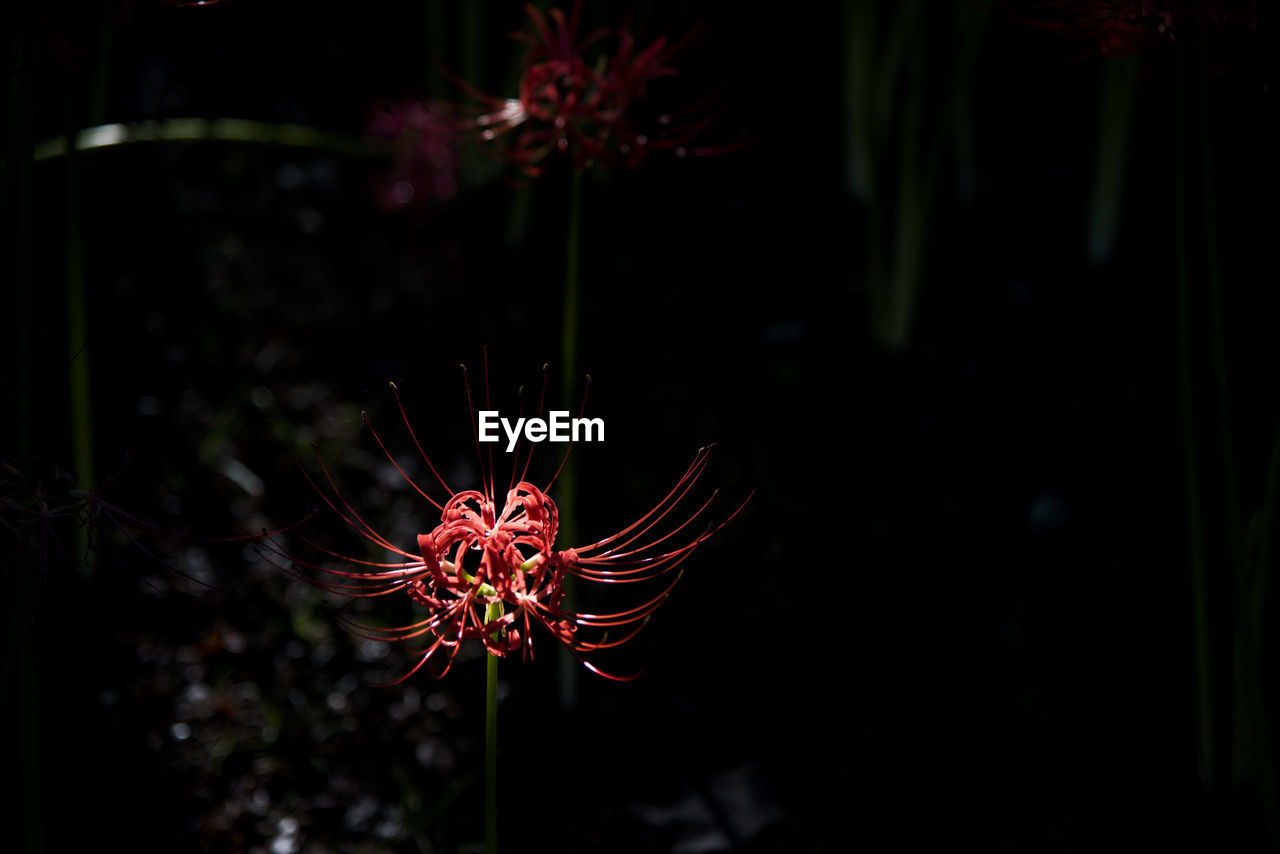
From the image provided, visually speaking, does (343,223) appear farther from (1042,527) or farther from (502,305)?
(1042,527)

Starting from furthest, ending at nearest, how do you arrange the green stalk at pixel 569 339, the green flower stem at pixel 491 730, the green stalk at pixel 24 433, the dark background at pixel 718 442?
1. the dark background at pixel 718 442
2. the green stalk at pixel 569 339
3. the green stalk at pixel 24 433
4. the green flower stem at pixel 491 730

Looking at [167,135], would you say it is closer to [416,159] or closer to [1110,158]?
[416,159]

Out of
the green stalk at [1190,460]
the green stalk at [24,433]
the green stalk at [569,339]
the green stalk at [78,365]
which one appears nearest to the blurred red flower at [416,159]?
the green stalk at [78,365]

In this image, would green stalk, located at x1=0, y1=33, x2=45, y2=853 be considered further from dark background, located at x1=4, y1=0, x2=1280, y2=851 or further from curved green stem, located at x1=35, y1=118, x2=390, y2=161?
curved green stem, located at x1=35, y1=118, x2=390, y2=161

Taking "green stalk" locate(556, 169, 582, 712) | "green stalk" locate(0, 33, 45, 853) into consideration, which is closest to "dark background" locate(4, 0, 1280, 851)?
"green stalk" locate(0, 33, 45, 853)

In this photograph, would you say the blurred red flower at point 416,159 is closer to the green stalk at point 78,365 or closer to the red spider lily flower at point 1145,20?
the green stalk at point 78,365

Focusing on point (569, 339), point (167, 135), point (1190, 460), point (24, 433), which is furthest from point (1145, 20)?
point (167, 135)
